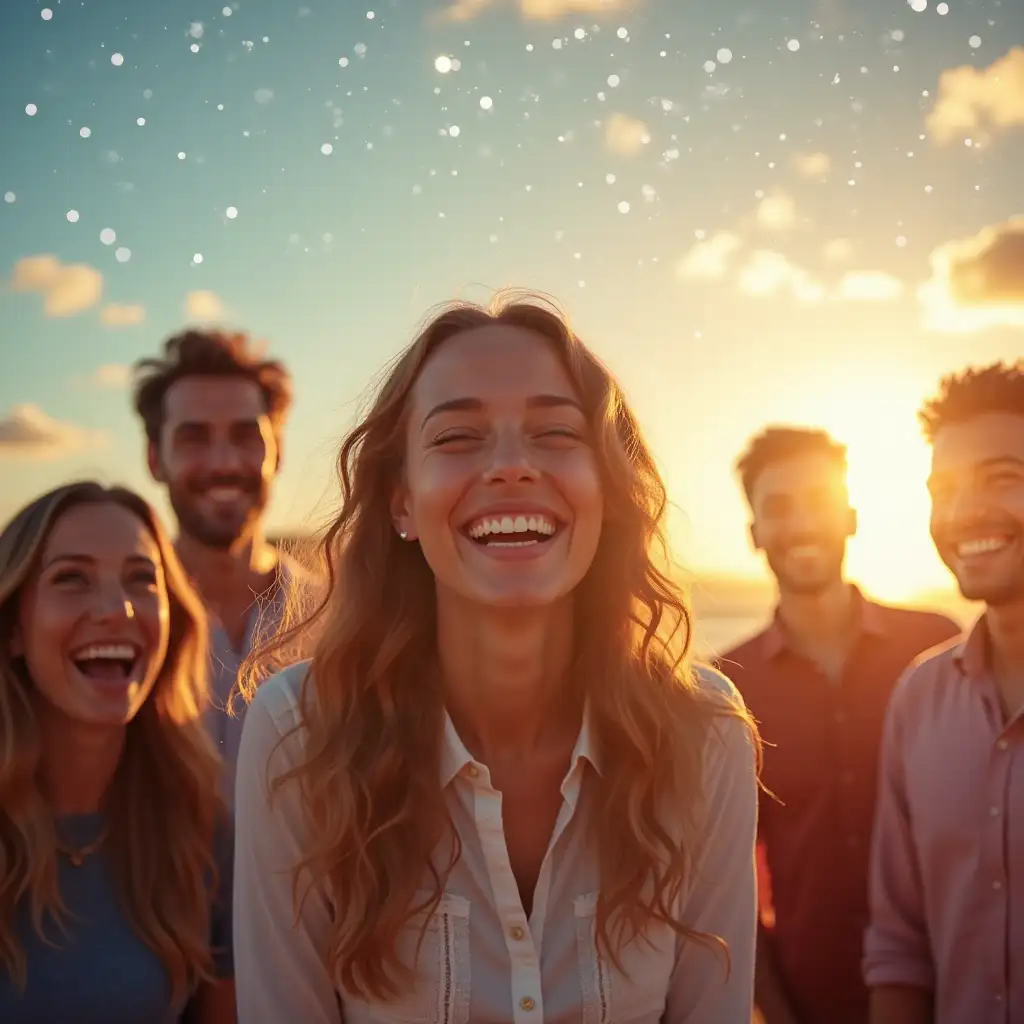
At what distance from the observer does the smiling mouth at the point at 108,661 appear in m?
3.65

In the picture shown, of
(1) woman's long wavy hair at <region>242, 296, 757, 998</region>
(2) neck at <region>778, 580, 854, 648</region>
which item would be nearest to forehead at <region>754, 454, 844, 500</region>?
(2) neck at <region>778, 580, 854, 648</region>

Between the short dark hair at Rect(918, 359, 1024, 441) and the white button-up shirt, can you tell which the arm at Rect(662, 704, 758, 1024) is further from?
the short dark hair at Rect(918, 359, 1024, 441)

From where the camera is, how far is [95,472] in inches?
158

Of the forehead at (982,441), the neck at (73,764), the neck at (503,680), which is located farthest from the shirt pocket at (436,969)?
the forehead at (982,441)

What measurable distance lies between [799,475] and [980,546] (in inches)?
58.5

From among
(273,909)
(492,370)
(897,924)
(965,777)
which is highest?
(492,370)

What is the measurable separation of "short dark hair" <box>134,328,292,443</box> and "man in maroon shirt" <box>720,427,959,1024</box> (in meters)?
2.84

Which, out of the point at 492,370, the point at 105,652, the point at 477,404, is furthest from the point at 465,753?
the point at 105,652

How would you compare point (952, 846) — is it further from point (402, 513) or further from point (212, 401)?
point (212, 401)

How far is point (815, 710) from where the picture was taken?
4.68 meters

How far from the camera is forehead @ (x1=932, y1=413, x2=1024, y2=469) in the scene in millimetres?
3912

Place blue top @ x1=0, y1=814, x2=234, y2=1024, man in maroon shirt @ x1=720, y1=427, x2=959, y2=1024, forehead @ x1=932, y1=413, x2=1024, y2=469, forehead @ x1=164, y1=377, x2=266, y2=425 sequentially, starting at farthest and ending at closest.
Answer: forehead @ x1=164, y1=377, x2=266, y2=425 → man in maroon shirt @ x1=720, y1=427, x2=959, y2=1024 → forehead @ x1=932, y1=413, x2=1024, y2=469 → blue top @ x1=0, y1=814, x2=234, y2=1024

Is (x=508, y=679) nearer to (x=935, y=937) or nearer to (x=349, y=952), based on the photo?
(x=349, y=952)

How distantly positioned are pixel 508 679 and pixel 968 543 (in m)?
1.92
